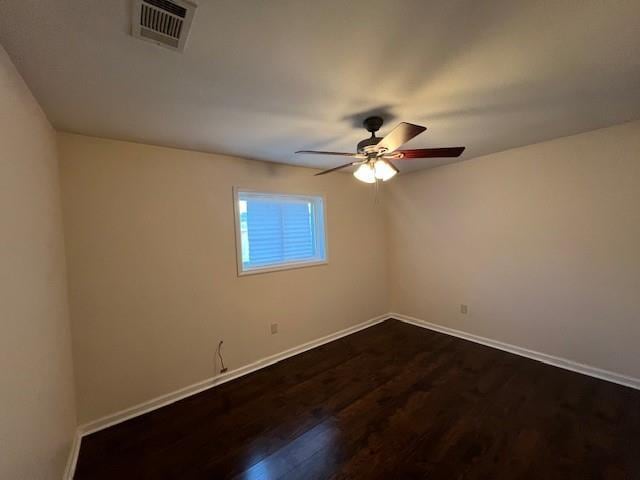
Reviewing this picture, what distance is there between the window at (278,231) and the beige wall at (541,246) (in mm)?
1475

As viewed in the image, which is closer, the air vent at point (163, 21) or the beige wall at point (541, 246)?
the air vent at point (163, 21)

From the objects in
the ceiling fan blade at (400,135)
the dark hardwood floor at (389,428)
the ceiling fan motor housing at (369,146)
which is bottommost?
the dark hardwood floor at (389,428)

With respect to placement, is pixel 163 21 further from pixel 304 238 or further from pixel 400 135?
pixel 304 238

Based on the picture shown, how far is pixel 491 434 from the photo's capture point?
187cm

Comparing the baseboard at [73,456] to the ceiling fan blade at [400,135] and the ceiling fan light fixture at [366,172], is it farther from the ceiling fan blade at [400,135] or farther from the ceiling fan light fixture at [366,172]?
the ceiling fan blade at [400,135]

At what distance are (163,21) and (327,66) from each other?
71cm

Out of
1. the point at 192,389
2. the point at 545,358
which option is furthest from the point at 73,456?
the point at 545,358

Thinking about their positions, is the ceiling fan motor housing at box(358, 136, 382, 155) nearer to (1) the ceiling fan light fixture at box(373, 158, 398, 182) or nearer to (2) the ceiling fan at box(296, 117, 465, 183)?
(2) the ceiling fan at box(296, 117, 465, 183)

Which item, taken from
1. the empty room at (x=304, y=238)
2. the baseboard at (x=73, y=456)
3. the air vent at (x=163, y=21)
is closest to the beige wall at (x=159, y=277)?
the empty room at (x=304, y=238)

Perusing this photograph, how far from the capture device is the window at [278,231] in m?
2.94

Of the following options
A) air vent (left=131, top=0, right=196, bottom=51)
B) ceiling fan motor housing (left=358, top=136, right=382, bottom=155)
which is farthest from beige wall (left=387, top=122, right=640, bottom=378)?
air vent (left=131, top=0, right=196, bottom=51)

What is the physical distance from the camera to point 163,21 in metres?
1.03

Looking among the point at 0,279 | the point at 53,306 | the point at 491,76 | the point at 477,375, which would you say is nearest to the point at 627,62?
the point at 491,76

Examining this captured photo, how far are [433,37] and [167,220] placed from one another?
91.1 inches
